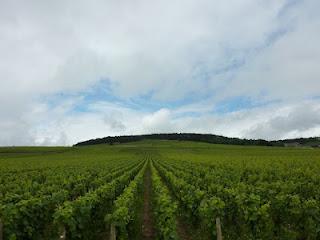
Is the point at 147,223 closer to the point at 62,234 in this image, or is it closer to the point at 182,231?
the point at 182,231

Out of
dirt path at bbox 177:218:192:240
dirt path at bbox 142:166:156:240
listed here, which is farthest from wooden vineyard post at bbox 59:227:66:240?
dirt path at bbox 177:218:192:240

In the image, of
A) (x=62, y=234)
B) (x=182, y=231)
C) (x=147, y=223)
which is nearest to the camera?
(x=62, y=234)

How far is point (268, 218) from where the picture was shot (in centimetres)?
1146

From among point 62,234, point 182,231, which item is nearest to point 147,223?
point 182,231

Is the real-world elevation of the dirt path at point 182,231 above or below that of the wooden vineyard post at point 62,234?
below

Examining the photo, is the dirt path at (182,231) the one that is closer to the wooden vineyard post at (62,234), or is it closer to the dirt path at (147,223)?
the dirt path at (147,223)

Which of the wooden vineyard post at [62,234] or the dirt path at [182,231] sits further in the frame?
the dirt path at [182,231]

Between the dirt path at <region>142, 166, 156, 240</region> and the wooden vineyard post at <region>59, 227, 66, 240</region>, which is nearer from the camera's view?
the wooden vineyard post at <region>59, 227, 66, 240</region>

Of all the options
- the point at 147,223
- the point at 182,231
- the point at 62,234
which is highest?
the point at 62,234

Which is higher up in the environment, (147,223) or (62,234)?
(62,234)

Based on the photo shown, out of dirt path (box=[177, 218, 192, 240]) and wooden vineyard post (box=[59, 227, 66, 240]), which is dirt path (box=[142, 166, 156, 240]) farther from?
wooden vineyard post (box=[59, 227, 66, 240])

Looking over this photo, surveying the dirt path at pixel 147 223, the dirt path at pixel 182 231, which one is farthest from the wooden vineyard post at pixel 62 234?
the dirt path at pixel 182 231

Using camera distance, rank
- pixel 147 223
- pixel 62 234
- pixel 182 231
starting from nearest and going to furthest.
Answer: pixel 62 234
pixel 182 231
pixel 147 223

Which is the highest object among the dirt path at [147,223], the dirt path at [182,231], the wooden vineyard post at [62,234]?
the wooden vineyard post at [62,234]
